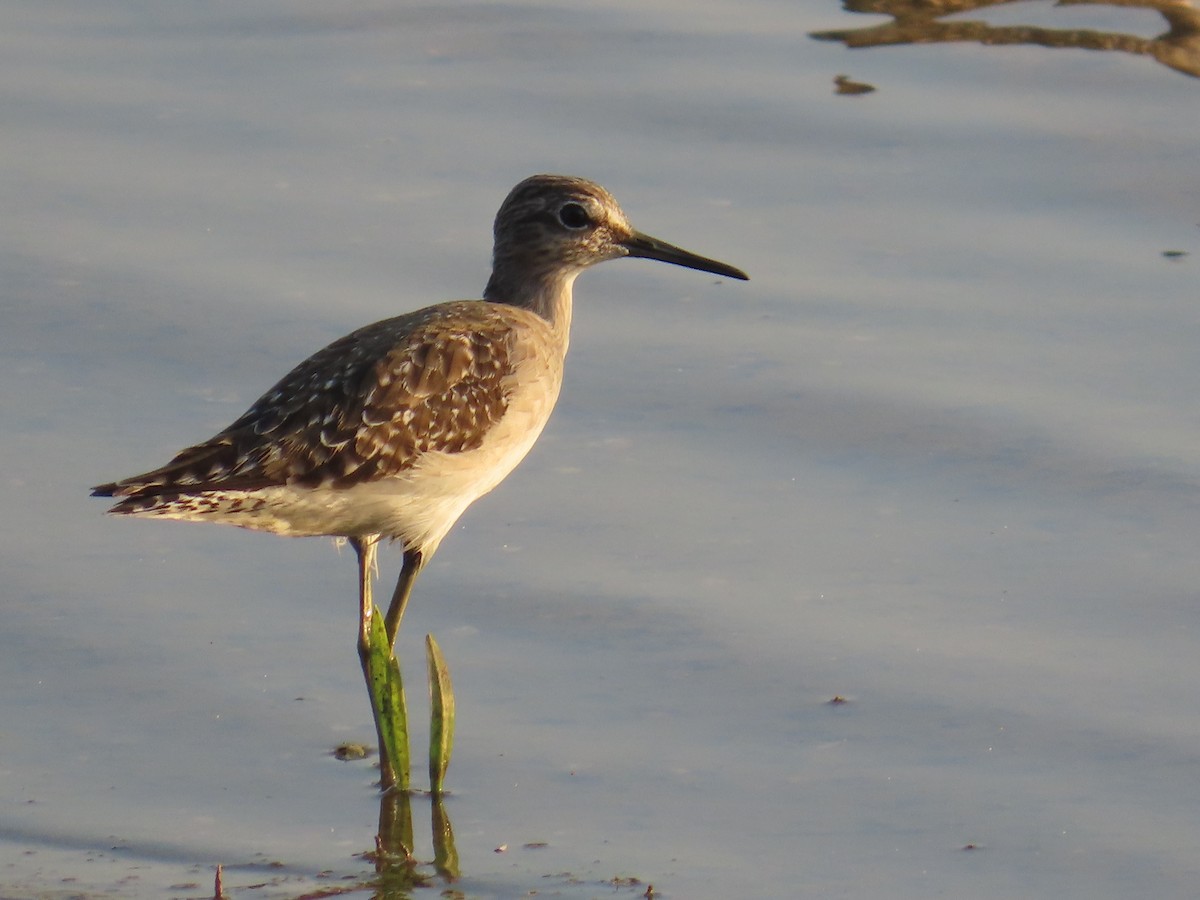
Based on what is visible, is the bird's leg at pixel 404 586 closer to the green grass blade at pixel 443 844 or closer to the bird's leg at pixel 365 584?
the bird's leg at pixel 365 584

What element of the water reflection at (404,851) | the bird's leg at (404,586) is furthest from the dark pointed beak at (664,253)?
the water reflection at (404,851)

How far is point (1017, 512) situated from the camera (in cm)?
898

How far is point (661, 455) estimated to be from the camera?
9445 millimetres

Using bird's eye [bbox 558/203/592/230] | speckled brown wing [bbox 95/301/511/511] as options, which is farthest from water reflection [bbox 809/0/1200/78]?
speckled brown wing [bbox 95/301/511/511]

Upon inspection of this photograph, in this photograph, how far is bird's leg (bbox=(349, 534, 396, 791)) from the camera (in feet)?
23.9

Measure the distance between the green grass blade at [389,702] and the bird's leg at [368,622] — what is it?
0.03 m

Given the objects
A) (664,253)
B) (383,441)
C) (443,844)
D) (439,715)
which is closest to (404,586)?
(383,441)

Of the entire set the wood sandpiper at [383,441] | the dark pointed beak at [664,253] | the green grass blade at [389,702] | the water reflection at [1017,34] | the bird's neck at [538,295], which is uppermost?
the water reflection at [1017,34]

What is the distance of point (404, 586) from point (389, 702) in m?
0.74

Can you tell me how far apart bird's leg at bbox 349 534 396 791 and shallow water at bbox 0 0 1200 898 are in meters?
0.12

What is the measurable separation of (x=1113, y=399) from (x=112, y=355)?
447 centimetres

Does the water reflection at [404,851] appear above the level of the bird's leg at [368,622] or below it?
below

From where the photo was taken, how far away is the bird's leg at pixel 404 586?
25.7 feet

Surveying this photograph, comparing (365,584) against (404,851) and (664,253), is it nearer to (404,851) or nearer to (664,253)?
(404,851)
